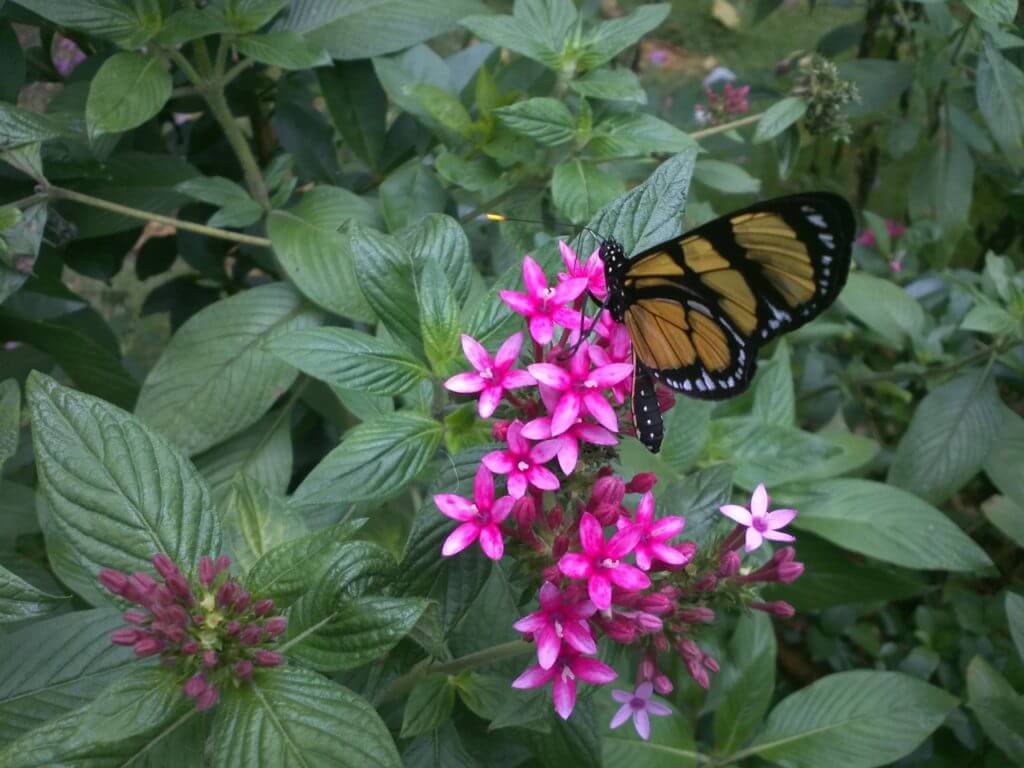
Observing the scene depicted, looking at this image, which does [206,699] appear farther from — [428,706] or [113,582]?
[428,706]

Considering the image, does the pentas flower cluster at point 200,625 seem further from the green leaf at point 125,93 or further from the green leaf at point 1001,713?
the green leaf at point 1001,713

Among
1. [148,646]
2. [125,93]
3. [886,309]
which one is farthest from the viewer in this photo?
[886,309]

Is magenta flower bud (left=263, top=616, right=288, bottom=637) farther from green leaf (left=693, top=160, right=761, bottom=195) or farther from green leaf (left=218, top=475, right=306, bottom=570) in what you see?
green leaf (left=693, top=160, right=761, bottom=195)

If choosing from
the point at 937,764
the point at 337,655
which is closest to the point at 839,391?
the point at 937,764

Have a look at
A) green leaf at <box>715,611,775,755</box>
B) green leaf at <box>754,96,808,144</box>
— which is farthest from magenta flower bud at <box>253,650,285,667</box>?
green leaf at <box>754,96,808,144</box>

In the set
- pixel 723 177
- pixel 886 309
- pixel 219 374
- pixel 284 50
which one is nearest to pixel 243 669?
pixel 219 374

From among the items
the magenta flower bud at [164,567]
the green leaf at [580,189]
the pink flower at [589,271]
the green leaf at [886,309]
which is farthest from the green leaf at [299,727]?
the green leaf at [886,309]
